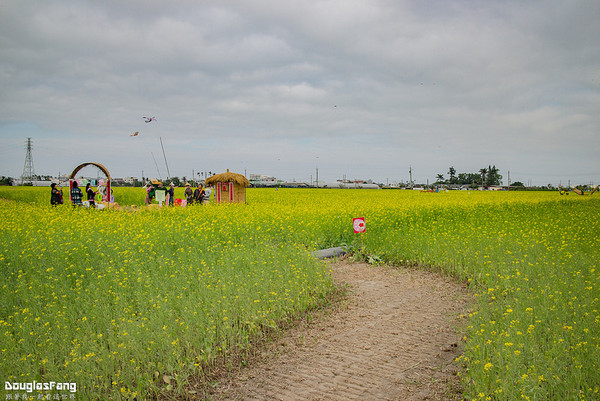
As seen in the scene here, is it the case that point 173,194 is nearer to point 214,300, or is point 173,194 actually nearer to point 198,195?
point 198,195

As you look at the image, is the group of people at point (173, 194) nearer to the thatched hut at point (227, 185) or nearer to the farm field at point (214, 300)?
the thatched hut at point (227, 185)

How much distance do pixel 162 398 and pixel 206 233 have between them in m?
6.55

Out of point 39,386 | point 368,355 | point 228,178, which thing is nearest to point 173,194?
point 228,178

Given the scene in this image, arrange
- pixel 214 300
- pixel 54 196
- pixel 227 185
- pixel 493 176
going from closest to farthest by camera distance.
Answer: pixel 214 300 < pixel 54 196 < pixel 227 185 < pixel 493 176

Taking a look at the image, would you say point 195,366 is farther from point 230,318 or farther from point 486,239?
point 486,239

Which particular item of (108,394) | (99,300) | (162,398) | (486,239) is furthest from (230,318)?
(486,239)

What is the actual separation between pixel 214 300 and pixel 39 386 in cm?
240

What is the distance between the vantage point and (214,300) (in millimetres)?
5848

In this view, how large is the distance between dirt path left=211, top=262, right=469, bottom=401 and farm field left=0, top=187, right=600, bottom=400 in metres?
0.40

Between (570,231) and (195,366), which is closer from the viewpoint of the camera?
(195,366)

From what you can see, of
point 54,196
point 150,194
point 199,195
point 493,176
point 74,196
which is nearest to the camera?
point 74,196

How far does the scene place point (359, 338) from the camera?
5672 millimetres

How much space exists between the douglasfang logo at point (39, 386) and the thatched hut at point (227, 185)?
18693mm

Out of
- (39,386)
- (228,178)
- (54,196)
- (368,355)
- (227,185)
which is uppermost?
(228,178)
